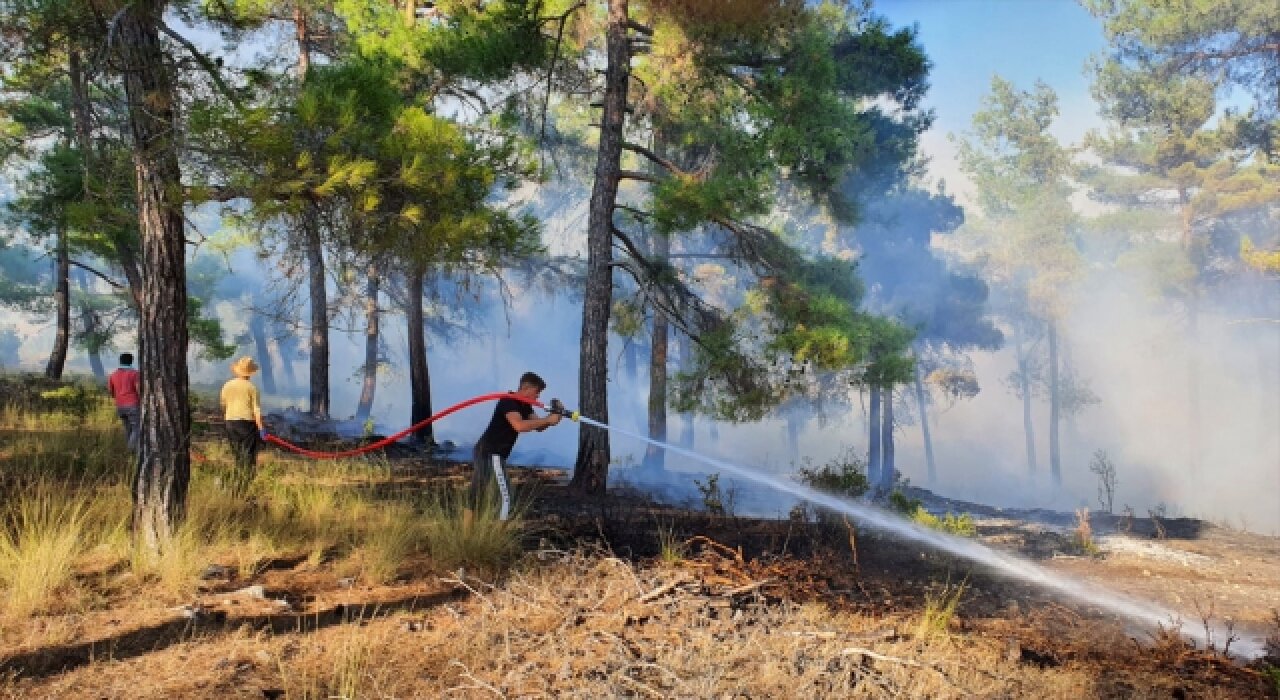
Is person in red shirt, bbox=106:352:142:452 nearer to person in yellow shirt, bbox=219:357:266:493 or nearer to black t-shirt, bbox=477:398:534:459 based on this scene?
person in yellow shirt, bbox=219:357:266:493

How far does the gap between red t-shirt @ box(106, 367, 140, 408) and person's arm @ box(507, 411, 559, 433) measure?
5868 mm

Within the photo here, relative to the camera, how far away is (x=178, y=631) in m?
4.06

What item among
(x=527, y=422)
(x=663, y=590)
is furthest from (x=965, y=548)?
(x=527, y=422)

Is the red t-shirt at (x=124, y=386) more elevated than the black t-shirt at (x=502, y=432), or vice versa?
the red t-shirt at (x=124, y=386)

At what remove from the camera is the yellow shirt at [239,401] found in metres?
8.16

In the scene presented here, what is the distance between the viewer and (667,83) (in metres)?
11.3

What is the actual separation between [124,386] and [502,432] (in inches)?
234

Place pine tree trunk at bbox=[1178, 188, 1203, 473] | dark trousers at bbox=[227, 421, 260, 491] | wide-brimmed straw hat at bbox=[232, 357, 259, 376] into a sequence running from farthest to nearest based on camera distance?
pine tree trunk at bbox=[1178, 188, 1203, 473]
wide-brimmed straw hat at bbox=[232, 357, 259, 376]
dark trousers at bbox=[227, 421, 260, 491]

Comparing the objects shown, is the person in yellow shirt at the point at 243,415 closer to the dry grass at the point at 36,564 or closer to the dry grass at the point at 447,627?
the dry grass at the point at 447,627

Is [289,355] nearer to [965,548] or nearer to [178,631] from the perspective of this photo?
[965,548]

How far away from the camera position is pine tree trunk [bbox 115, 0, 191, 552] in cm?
524

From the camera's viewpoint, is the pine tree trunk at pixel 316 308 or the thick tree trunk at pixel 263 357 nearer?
the pine tree trunk at pixel 316 308

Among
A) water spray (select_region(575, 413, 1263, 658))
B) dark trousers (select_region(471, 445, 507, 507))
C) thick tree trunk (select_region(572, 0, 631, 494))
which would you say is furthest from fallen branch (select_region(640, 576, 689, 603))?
thick tree trunk (select_region(572, 0, 631, 494))

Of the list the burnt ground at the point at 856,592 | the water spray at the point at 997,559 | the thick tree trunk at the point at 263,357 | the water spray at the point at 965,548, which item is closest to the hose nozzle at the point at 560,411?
the water spray at the point at 965,548
